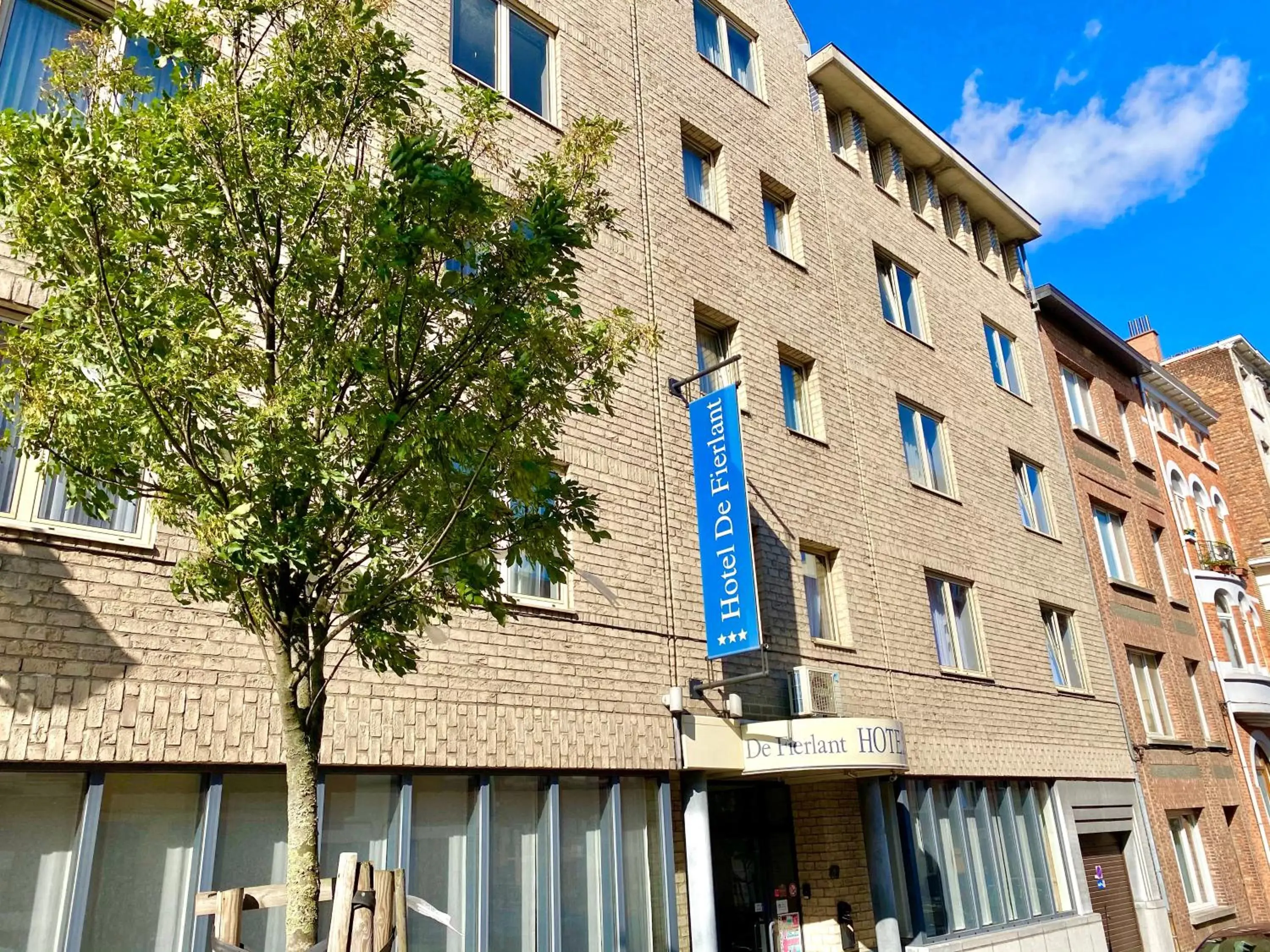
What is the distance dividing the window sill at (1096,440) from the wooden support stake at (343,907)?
21.0 meters

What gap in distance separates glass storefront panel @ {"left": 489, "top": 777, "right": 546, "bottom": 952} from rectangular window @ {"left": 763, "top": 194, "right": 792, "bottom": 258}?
10.1m

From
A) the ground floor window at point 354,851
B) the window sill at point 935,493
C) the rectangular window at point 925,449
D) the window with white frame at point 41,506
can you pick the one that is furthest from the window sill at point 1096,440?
the window with white frame at point 41,506

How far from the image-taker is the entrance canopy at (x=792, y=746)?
10.5m

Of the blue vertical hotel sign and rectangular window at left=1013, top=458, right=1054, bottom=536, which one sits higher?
rectangular window at left=1013, top=458, right=1054, bottom=536

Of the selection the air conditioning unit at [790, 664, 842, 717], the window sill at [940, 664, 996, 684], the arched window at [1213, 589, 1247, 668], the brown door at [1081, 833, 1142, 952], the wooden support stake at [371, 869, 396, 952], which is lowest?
the brown door at [1081, 833, 1142, 952]

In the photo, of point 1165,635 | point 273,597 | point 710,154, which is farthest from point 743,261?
point 1165,635

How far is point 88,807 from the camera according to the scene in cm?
635

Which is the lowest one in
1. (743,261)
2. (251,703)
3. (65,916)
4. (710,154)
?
(65,916)

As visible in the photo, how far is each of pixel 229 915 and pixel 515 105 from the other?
31.8 feet

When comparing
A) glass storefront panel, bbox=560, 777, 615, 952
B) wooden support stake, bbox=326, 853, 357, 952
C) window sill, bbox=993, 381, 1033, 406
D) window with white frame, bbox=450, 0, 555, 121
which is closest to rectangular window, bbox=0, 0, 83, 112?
window with white frame, bbox=450, 0, 555, 121

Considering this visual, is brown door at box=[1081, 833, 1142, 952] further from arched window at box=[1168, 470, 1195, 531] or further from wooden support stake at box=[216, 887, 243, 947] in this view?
wooden support stake at box=[216, 887, 243, 947]

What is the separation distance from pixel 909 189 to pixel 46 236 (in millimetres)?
18803

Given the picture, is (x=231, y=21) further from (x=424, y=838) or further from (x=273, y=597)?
(x=424, y=838)

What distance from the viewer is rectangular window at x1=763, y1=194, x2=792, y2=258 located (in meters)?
15.8
